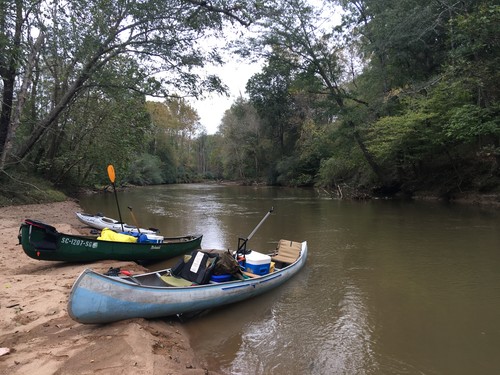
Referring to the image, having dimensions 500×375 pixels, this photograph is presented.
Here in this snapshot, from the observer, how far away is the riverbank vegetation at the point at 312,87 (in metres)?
13.4

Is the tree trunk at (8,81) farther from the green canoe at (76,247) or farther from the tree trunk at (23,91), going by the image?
the green canoe at (76,247)

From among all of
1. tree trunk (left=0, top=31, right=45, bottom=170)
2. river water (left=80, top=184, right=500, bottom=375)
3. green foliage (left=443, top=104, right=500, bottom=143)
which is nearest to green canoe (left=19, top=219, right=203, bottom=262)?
river water (left=80, top=184, right=500, bottom=375)

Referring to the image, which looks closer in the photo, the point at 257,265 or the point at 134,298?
the point at 134,298

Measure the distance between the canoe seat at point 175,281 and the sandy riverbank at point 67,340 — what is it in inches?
26.4

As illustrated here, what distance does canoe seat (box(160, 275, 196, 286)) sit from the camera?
20.1ft

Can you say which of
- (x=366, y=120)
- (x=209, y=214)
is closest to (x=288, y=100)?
(x=366, y=120)

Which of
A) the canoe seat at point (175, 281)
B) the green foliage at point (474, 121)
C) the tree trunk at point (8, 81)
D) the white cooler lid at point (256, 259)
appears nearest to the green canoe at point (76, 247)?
the canoe seat at point (175, 281)

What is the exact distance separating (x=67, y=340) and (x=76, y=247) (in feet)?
12.4

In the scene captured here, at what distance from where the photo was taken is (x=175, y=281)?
6238 mm

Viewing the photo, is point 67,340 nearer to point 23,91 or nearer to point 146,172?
point 23,91

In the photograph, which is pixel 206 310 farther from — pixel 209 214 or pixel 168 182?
pixel 168 182

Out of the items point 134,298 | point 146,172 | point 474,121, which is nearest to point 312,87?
point 474,121

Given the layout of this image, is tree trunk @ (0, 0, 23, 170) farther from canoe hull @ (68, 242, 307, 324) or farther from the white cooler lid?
canoe hull @ (68, 242, 307, 324)

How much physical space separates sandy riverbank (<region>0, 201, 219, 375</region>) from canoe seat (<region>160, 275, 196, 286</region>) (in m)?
0.67
